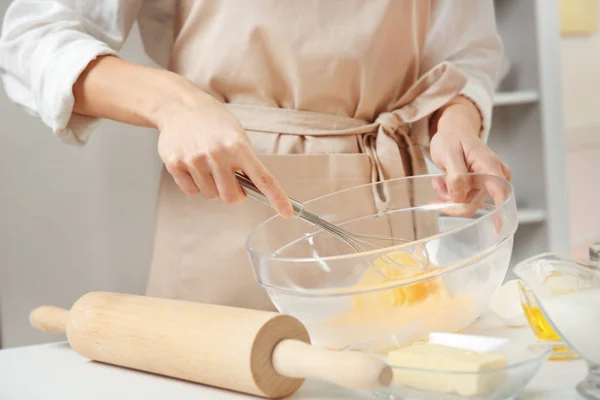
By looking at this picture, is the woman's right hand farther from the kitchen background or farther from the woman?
the kitchen background

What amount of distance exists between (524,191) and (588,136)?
75 centimetres

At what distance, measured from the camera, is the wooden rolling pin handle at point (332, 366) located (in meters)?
0.41

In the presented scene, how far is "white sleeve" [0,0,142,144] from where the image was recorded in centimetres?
74

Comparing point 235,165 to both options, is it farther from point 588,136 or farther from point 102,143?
point 588,136

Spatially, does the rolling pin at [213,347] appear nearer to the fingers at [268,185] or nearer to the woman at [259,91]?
the fingers at [268,185]

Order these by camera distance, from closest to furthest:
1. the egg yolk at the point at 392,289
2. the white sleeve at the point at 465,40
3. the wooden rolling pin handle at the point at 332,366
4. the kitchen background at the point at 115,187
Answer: the wooden rolling pin handle at the point at 332,366 → the egg yolk at the point at 392,289 → the white sleeve at the point at 465,40 → the kitchen background at the point at 115,187

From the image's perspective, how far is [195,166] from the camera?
25.3 inches

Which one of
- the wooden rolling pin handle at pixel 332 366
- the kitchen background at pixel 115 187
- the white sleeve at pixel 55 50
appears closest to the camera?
the wooden rolling pin handle at pixel 332 366

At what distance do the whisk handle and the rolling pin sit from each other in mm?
119

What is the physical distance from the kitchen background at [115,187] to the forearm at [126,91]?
0.98 m

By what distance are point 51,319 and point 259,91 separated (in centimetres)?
36

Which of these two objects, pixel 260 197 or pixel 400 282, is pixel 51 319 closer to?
pixel 260 197

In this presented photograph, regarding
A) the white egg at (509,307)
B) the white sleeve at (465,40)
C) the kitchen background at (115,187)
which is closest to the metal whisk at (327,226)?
the white egg at (509,307)

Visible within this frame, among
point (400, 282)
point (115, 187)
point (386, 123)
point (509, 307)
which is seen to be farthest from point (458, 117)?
point (115, 187)
